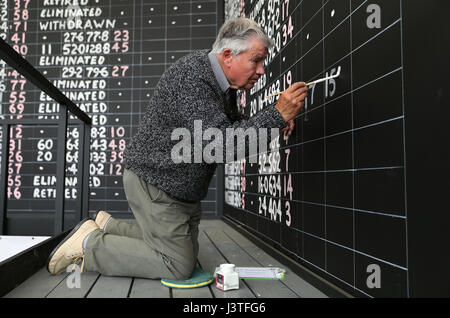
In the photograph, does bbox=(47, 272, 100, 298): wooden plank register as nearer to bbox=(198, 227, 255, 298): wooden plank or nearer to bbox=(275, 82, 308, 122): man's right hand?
bbox=(198, 227, 255, 298): wooden plank

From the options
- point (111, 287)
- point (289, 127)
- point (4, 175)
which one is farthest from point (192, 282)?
point (4, 175)

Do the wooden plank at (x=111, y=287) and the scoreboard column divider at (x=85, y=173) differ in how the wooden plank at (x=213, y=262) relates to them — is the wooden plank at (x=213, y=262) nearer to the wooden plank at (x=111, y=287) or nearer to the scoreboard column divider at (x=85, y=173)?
the wooden plank at (x=111, y=287)

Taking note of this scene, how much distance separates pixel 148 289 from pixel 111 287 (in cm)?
14

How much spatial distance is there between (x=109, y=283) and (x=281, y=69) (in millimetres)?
1228

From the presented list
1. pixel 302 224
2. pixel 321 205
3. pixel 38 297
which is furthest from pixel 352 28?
pixel 38 297

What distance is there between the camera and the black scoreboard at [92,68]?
3691 millimetres

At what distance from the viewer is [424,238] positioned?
0.85 meters

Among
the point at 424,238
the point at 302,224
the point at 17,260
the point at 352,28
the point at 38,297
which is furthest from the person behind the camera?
the point at 302,224

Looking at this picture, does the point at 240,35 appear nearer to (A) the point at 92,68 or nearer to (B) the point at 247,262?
(B) the point at 247,262

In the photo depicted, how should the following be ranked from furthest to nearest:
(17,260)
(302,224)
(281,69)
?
(281,69) → (302,224) → (17,260)

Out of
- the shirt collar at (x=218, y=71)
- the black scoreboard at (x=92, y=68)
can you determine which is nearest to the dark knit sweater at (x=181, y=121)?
the shirt collar at (x=218, y=71)

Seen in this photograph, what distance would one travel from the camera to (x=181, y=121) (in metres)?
1.38

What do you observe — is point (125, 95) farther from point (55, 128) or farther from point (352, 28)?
point (352, 28)

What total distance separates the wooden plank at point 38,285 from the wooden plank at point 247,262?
709mm
